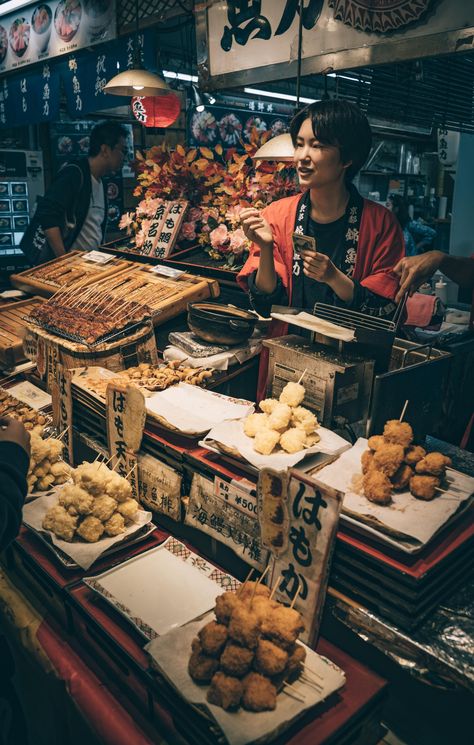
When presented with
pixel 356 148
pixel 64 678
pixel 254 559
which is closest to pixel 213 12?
pixel 356 148

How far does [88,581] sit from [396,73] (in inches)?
190

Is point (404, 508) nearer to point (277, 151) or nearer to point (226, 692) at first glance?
point (226, 692)

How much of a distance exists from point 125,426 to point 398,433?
1461mm

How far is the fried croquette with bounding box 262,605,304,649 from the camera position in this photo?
6.42 feet

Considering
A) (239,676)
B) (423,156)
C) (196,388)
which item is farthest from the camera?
(423,156)

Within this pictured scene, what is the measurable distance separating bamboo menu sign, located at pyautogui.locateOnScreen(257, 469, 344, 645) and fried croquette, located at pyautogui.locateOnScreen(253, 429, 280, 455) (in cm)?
26

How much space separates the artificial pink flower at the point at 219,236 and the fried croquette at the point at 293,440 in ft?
8.73

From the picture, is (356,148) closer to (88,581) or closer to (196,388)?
(196,388)

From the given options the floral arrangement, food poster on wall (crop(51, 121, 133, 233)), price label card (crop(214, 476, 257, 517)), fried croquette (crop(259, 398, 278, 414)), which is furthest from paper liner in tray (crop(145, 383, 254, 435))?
food poster on wall (crop(51, 121, 133, 233))

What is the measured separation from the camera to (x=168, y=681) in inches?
77.9

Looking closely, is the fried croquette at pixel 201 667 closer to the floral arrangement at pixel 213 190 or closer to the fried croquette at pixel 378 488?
the fried croquette at pixel 378 488

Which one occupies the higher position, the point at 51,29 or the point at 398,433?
the point at 51,29

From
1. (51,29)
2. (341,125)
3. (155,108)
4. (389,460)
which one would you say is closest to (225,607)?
(389,460)

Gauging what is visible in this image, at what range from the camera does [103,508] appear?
280 centimetres
